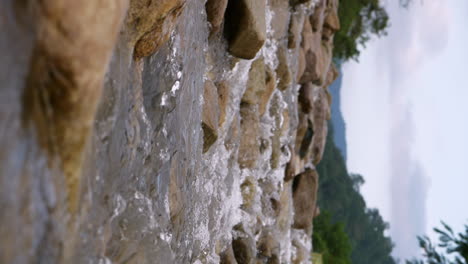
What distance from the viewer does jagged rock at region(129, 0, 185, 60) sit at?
0.81 metres

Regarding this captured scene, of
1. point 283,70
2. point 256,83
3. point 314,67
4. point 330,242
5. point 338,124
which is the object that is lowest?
point 256,83

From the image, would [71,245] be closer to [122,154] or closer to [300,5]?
[122,154]

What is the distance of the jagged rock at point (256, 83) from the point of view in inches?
73.6

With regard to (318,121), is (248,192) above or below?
below

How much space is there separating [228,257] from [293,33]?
121 centimetres

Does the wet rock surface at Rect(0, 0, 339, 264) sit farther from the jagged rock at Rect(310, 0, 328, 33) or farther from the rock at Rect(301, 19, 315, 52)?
the jagged rock at Rect(310, 0, 328, 33)

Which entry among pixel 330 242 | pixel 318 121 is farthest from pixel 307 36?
pixel 330 242

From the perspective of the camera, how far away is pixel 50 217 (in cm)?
51

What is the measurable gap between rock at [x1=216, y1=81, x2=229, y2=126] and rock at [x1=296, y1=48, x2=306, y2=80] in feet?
3.60

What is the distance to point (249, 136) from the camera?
194cm

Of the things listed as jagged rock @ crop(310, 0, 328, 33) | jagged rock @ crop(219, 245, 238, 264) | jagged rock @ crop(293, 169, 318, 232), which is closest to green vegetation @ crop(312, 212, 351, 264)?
jagged rock @ crop(293, 169, 318, 232)

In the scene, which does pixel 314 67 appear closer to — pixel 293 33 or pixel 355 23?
pixel 293 33

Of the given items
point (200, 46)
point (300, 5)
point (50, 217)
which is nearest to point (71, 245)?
point (50, 217)

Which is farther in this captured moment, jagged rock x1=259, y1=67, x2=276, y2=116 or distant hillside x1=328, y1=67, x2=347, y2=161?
distant hillside x1=328, y1=67, x2=347, y2=161
